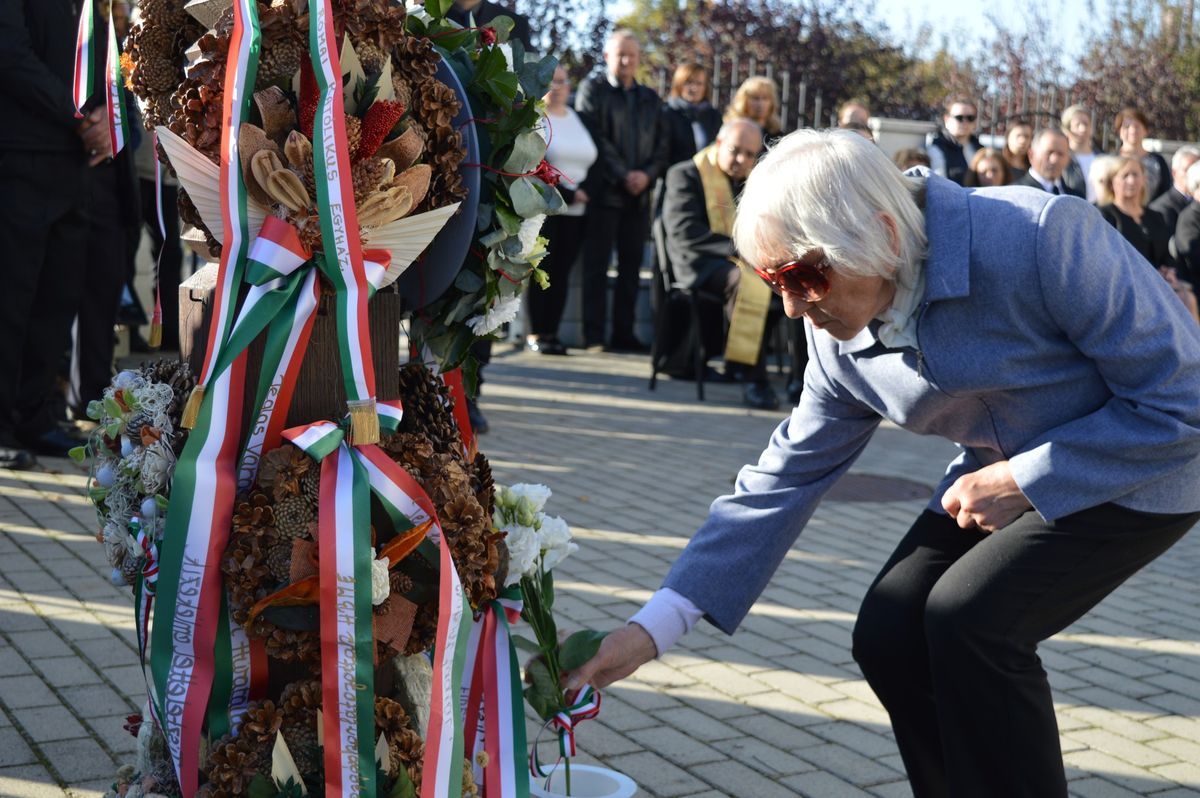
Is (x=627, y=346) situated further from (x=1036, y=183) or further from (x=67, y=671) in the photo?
(x=67, y=671)

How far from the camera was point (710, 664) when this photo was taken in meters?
4.37

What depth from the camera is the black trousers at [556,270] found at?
10.8 m

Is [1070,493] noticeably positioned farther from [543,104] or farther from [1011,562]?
[543,104]

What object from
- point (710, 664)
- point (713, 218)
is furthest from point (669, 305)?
point (710, 664)

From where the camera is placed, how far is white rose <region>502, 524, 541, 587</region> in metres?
2.77

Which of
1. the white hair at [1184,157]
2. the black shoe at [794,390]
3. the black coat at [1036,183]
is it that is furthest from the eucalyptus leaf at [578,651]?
the white hair at [1184,157]

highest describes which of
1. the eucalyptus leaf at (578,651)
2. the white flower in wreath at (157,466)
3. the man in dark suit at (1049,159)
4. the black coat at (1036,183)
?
the man in dark suit at (1049,159)

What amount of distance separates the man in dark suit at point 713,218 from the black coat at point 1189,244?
3.51m

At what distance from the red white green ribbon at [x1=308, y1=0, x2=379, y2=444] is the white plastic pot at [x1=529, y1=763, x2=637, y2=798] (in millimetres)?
1081

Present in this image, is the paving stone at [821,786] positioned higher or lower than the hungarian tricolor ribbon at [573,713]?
lower

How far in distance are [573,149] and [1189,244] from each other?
469 centimetres

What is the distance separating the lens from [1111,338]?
249 cm

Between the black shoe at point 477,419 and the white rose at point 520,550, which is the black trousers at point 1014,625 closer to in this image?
the white rose at point 520,550

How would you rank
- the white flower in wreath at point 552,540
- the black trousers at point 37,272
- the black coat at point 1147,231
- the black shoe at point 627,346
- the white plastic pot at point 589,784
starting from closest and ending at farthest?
the white flower in wreath at point 552,540
the white plastic pot at point 589,784
the black trousers at point 37,272
the black coat at point 1147,231
the black shoe at point 627,346
